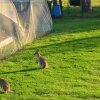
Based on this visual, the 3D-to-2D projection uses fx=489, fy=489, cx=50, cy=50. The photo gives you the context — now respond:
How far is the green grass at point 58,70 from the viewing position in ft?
33.1

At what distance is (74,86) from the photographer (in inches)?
420

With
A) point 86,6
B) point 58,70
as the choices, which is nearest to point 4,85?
point 58,70

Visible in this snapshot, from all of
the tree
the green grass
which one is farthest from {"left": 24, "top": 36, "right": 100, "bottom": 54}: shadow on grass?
the tree

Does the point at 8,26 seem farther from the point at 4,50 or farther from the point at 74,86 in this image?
the point at 74,86

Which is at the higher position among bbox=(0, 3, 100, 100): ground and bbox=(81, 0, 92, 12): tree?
bbox=(0, 3, 100, 100): ground

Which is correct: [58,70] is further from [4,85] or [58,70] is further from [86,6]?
[86,6]

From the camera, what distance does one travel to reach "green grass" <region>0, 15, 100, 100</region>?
1009 cm

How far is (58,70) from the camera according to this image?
484 inches

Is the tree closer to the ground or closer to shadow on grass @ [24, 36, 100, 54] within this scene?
the ground

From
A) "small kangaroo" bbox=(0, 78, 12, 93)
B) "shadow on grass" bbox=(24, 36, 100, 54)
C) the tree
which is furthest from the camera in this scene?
the tree

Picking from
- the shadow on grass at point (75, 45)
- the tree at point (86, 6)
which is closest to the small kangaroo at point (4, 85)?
the shadow on grass at point (75, 45)

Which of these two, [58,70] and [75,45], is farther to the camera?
[75,45]

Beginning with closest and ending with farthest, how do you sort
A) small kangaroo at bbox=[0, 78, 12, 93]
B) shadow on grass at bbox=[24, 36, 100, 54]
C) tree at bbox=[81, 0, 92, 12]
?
small kangaroo at bbox=[0, 78, 12, 93], shadow on grass at bbox=[24, 36, 100, 54], tree at bbox=[81, 0, 92, 12]

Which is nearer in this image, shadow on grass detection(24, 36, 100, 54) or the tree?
shadow on grass detection(24, 36, 100, 54)
